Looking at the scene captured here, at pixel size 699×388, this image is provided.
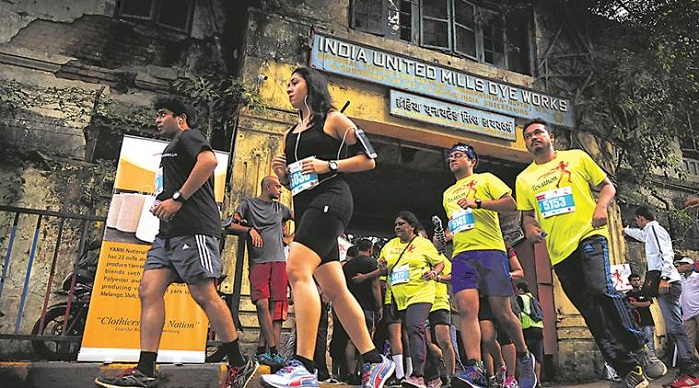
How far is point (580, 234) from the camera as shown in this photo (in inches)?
→ 128

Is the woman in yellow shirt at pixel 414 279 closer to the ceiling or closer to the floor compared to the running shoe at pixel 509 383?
closer to the ceiling

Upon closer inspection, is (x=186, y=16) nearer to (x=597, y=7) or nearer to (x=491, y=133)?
(x=491, y=133)

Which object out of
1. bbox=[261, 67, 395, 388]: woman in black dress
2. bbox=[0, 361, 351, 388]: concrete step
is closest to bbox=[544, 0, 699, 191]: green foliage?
bbox=[261, 67, 395, 388]: woman in black dress

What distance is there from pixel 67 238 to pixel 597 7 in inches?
399

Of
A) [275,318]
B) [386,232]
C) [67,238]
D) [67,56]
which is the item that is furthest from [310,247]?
[386,232]

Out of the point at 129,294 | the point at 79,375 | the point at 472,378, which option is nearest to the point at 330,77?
the point at 129,294

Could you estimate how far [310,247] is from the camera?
2.63m

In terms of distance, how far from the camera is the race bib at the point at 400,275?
5047 millimetres

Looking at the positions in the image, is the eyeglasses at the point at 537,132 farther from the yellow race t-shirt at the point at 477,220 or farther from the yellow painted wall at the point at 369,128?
the yellow painted wall at the point at 369,128

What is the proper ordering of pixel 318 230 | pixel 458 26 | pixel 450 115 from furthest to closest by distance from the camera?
pixel 458 26, pixel 450 115, pixel 318 230

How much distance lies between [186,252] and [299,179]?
3.01ft

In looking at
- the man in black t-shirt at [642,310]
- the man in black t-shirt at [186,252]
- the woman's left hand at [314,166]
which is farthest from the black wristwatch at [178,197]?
the man in black t-shirt at [642,310]

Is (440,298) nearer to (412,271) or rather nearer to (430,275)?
(412,271)

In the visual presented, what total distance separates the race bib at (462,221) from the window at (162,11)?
18.4 feet
